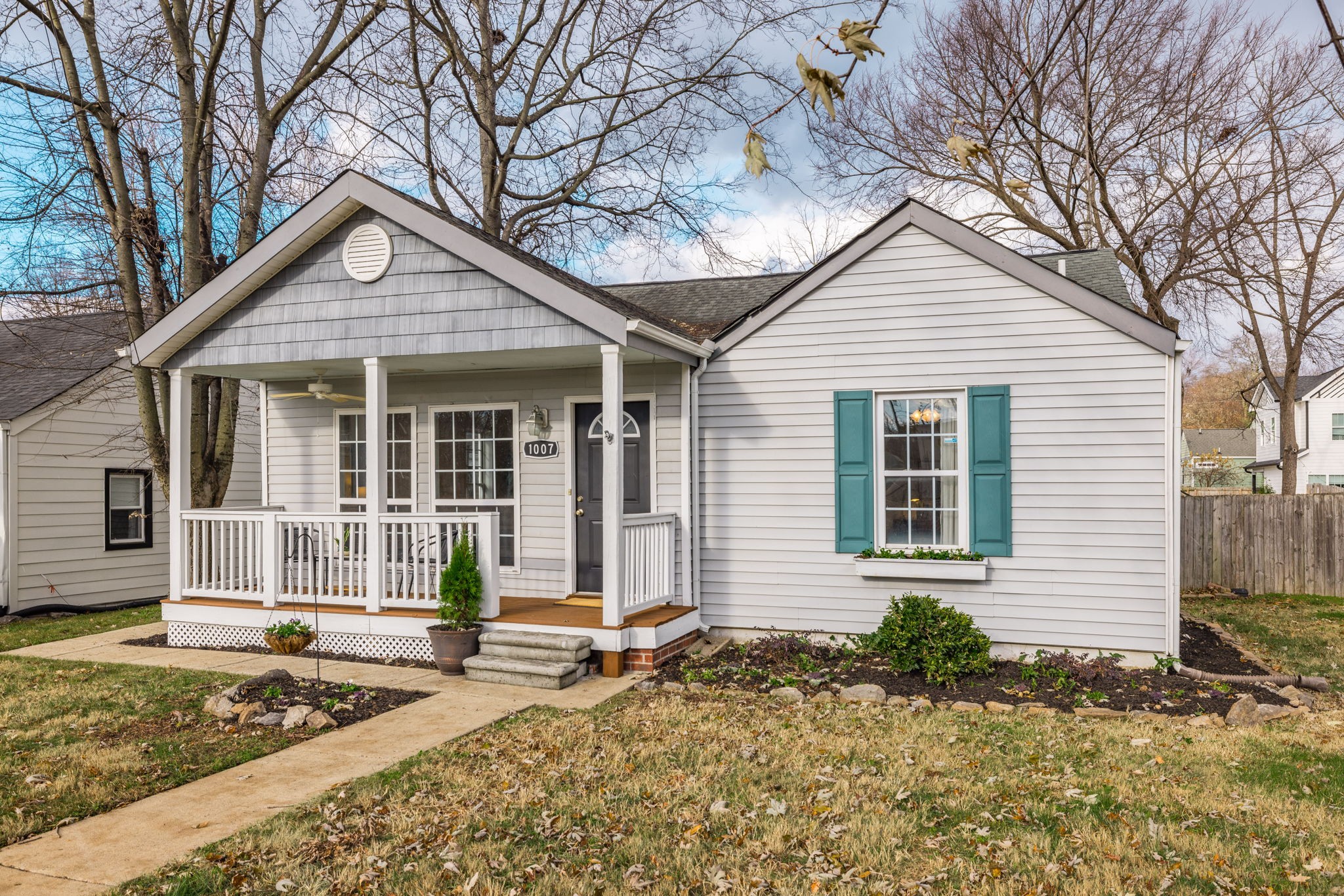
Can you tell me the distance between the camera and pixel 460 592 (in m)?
7.64

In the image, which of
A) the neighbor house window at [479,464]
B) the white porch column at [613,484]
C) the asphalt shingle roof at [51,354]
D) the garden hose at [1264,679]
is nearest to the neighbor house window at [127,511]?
the asphalt shingle roof at [51,354]

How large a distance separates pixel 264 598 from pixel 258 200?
5.74 meters

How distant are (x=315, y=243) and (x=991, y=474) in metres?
6.80

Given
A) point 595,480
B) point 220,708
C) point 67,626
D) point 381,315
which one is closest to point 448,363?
point 381,315

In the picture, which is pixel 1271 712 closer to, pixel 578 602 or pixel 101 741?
pixel 578 602

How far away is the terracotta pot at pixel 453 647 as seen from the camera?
7484 mm

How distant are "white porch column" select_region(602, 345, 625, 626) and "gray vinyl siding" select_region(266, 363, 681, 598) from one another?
4.60ft

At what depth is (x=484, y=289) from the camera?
781 centimetres

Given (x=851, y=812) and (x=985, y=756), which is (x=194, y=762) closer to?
(x=851, y=812)

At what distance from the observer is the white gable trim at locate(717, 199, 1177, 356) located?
24.1 feet

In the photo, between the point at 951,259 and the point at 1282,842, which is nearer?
the point at 1282,842

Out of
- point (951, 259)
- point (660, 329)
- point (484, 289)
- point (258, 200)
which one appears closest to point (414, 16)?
point (258, 200)

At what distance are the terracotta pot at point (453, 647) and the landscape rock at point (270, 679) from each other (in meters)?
1.18

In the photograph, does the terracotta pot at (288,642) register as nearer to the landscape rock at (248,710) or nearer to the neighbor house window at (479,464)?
the landscape rock at (248,710)
